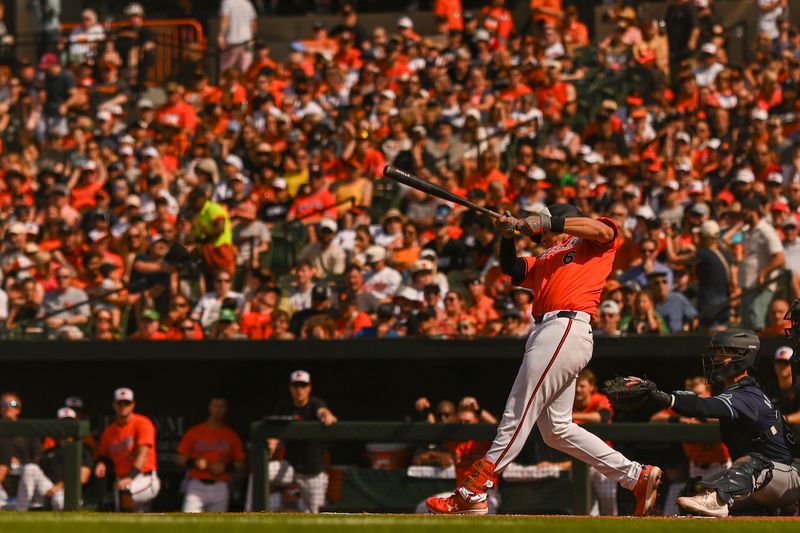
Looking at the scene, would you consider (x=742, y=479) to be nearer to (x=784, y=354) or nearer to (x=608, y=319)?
(x=784, y=354)

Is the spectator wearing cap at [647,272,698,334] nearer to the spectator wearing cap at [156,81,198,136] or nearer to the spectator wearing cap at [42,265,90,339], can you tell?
the spectator wearing cap at [42,265,90,339]

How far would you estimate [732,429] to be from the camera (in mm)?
9102

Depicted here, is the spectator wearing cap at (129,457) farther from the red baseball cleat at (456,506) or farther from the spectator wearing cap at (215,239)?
the red baseball cleat at (456,506)

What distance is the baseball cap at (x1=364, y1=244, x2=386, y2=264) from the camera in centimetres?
1450

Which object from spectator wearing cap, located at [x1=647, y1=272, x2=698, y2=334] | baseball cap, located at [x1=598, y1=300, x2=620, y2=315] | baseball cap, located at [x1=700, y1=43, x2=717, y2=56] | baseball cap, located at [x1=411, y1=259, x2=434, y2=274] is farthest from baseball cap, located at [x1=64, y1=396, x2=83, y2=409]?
baseball cap, located at [x1=700, y1=43, x2=717, y2=56]

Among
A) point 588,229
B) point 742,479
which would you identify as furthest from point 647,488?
point 588,229

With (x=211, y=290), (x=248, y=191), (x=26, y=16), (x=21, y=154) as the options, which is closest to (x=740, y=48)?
(x=248, y=191)

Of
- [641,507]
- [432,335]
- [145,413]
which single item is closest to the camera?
[641,507]

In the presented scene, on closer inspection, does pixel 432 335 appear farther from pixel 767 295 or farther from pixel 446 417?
pixel 767 295

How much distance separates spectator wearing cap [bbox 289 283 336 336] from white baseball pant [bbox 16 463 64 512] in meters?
2.71

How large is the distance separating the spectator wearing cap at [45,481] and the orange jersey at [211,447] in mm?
1003

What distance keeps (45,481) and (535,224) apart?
5573 millimetres

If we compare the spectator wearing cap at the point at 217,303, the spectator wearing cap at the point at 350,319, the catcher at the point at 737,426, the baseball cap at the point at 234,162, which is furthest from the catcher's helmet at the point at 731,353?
the baseball cap at the point at 234,162

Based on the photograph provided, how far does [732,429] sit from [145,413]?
23.9ft
